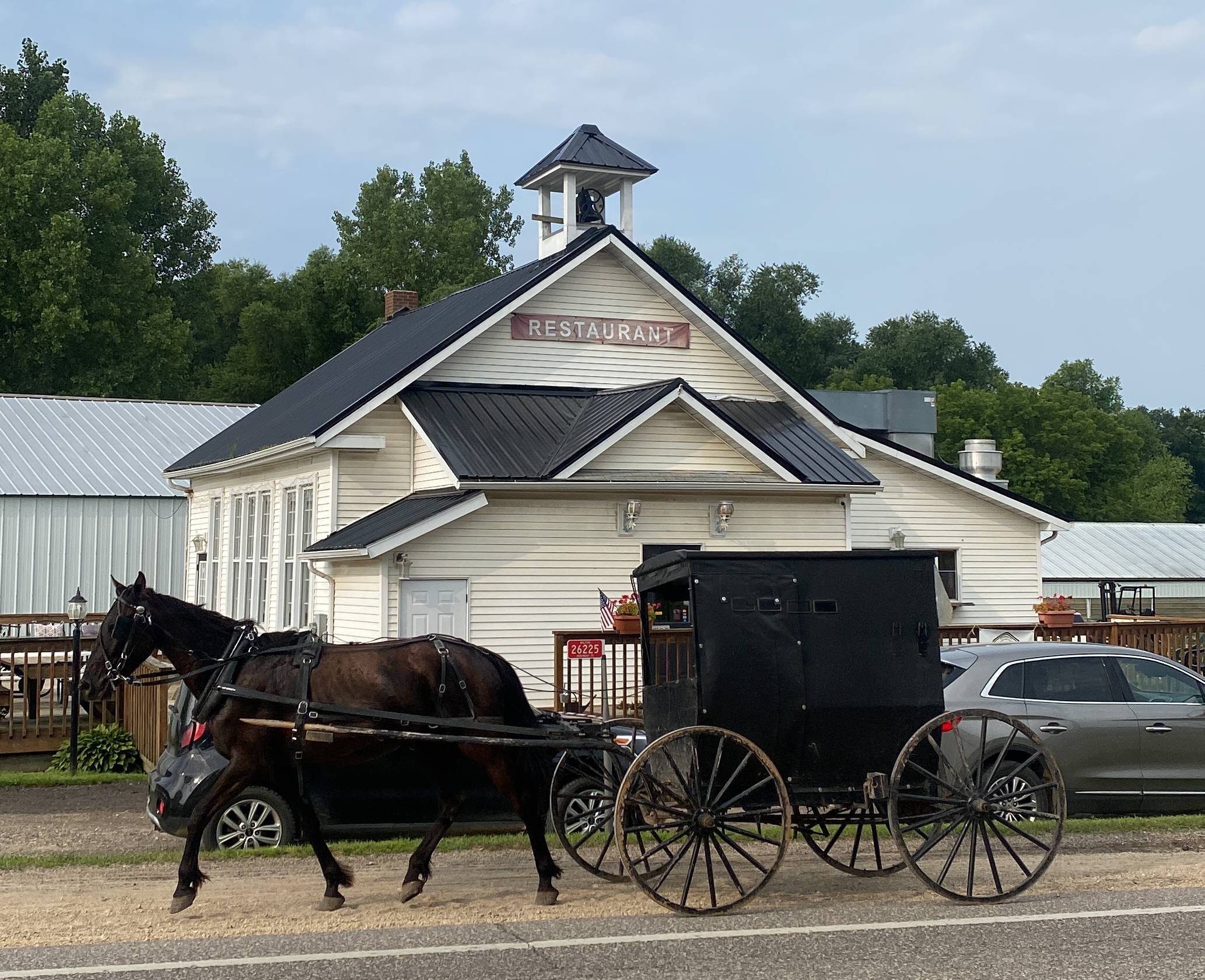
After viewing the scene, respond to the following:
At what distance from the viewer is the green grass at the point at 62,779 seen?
16609 millimetres

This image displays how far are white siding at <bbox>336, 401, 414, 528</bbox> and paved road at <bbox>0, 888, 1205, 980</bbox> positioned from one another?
41.4ft

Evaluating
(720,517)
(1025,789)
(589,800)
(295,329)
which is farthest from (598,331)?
(295,329)

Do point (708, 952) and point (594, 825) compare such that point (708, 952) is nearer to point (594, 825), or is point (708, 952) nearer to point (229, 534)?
point (594, 825)

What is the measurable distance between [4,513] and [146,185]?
108 feet

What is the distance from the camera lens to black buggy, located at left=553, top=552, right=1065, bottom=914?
8.91m

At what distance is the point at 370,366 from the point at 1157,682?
14615mm

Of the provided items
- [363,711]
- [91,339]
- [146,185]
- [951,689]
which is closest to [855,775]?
[363,711]

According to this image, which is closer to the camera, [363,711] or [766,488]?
[363,711]

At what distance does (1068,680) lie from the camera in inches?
524

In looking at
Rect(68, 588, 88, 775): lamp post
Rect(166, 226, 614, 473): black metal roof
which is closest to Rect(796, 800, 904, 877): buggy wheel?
Rect(68, 588, 88, 775): lamp post

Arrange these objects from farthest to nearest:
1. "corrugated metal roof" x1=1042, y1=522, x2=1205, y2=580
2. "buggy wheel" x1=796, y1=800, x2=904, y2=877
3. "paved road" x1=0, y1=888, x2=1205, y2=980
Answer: "corrugated metal roof" x1=1042, y1=522, x2=1205, y2=580
"buggy wheel" x1=796, y1=800, x2=904, y2=877
"paved road" x1=0, y1=888, x2=1205, y2=980

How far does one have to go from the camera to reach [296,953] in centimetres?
787

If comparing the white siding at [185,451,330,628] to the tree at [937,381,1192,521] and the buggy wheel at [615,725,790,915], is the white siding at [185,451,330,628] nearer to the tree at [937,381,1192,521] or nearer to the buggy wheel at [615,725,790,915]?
the buggy wheel at [615,725,790,915]

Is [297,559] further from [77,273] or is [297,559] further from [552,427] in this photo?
[77,273]
